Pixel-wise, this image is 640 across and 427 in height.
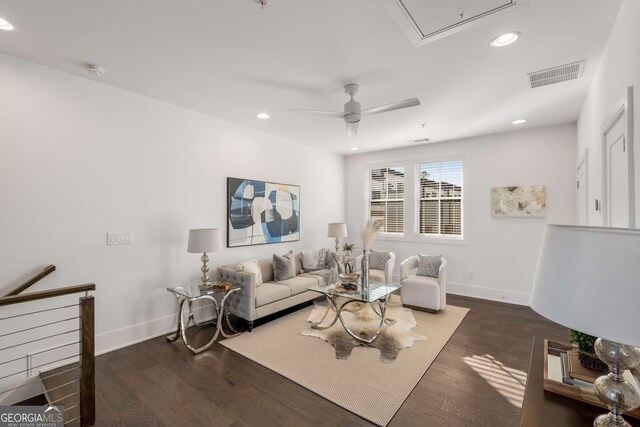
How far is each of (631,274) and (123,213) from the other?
156 inches

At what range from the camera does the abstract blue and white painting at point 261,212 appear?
4.45 metres

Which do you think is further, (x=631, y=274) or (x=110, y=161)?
(x=110, y=161)

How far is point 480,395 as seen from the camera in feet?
8.01

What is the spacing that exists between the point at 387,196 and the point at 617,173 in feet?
14.1

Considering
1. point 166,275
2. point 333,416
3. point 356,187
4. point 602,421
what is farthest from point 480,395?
point 356,187

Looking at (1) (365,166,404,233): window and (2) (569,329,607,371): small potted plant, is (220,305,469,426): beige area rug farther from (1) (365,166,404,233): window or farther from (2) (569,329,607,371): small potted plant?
(1) (365,166,404,233): window

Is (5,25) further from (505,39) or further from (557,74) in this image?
(557,74)

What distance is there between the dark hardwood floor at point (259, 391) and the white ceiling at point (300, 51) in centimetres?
251

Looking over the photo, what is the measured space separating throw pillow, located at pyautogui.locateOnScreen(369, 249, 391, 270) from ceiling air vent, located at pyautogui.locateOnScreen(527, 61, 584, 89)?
10.7 feet

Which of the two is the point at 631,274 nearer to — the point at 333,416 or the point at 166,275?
the point at 333,416

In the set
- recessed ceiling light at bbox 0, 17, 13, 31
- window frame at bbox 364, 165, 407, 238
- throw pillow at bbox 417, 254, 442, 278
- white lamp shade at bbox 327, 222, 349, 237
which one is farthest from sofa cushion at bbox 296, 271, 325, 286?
recessed ceiling light at bbox 0, 17, 13, 31

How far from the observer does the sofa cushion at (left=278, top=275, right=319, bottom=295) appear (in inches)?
169

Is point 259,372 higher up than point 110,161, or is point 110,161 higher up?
point 110,161

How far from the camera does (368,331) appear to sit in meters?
3.67
